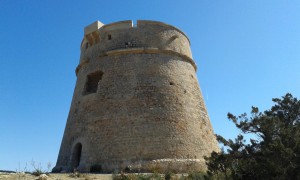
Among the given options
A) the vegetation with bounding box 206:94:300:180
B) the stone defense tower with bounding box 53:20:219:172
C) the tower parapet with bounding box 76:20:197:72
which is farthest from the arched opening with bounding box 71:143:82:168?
the vegetation with bounding box 206:94:300:180

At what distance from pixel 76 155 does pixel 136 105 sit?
3.37 m

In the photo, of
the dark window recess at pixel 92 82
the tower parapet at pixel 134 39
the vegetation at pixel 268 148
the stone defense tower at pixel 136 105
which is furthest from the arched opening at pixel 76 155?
the vegetation at pixel 268 148

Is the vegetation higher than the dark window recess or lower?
lower

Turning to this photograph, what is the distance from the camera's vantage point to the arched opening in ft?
41.0

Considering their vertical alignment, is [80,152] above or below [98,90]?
below

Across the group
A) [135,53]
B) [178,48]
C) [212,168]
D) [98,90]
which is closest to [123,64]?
[135,53]

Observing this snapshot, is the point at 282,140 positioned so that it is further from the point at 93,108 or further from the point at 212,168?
the point at 93,108

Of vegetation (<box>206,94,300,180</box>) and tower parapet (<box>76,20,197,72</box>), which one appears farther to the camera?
tower parapet (<box>76,20,197,72</box>)

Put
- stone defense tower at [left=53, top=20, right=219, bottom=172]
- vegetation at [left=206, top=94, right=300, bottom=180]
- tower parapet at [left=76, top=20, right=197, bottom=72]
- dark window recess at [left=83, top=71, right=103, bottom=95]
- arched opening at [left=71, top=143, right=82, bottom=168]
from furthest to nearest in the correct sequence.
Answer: dark window recess at [left=83, top=71, right=103, bottom=95] < tower parapet at [left=76, top=20, right=197, bottom=72] < arched opening at [left=71, top=143, right=82, bottom=168] < stone defense tower at [left=53, top=20, right=219, bottom=172] < vegetation at [left=206, top=94, right=300, bottom=180]

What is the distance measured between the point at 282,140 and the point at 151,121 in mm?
6313

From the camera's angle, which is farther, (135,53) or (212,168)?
(135,53)

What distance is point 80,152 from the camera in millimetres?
12906

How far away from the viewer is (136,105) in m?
12.2

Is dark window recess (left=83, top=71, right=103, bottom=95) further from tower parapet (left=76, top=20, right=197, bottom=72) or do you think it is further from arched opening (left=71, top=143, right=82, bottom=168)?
arched opening (left=71, top=143, right=82, bottom=168)
